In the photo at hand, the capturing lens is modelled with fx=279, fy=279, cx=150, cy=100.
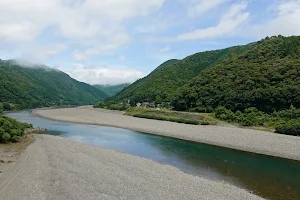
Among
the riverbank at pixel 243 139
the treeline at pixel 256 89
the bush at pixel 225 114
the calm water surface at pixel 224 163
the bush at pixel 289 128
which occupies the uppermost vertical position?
the treeline at pixel 256 89

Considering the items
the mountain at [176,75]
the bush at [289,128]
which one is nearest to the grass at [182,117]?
the bush at [289,128]

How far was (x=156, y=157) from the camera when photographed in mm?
33219

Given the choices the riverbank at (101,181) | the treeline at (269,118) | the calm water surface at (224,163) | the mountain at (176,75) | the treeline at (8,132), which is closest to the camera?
the riverbank at (101,181)

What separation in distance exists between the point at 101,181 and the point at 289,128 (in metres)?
35.4

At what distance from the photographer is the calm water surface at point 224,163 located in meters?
23.2

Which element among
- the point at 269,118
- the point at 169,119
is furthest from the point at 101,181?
the point at 169,119

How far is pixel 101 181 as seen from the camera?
2205 centimetres

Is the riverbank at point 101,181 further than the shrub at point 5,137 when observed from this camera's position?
No

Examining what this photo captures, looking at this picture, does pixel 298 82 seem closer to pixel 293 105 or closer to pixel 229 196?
pixel 293 105

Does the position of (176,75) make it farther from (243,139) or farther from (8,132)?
(8,132)

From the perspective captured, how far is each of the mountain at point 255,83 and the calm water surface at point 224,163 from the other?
26.3 metres

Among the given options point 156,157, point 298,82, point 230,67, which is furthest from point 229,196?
point 230,67

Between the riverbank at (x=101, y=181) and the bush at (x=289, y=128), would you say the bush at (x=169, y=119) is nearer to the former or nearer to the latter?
the bush at (x=289, y=128)

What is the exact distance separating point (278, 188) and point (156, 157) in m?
14.3
